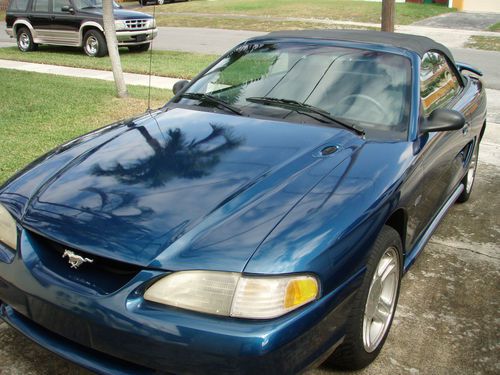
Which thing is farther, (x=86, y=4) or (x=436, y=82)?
(x=86, y=4)

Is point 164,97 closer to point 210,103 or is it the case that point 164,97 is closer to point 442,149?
point 210,103

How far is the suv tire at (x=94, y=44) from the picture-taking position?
13859 mm

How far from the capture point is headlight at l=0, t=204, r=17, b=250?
2543 mm

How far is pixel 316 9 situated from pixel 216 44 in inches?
435

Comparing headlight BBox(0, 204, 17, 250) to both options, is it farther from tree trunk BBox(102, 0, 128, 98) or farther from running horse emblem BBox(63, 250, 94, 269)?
tree trunk BBox(102, 0, 128, 98)

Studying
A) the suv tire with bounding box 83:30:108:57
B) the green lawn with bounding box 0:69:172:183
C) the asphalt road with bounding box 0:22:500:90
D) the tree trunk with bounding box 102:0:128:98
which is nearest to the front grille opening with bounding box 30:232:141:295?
the green lawn with bounding box 0:69:172:183

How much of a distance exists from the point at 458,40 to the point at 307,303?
18.2 metres

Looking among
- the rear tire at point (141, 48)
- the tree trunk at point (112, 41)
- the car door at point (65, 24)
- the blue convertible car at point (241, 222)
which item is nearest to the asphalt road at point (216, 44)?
the rear tire at point (141, 48)

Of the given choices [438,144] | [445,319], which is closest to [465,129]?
[438,144]

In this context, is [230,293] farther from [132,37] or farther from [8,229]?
[132,37]

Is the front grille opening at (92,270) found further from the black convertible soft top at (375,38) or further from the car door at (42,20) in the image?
the car door at (42,20)

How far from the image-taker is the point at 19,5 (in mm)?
15500

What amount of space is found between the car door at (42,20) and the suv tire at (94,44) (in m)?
1.26

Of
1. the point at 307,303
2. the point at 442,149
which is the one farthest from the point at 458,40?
the point at 307,303
